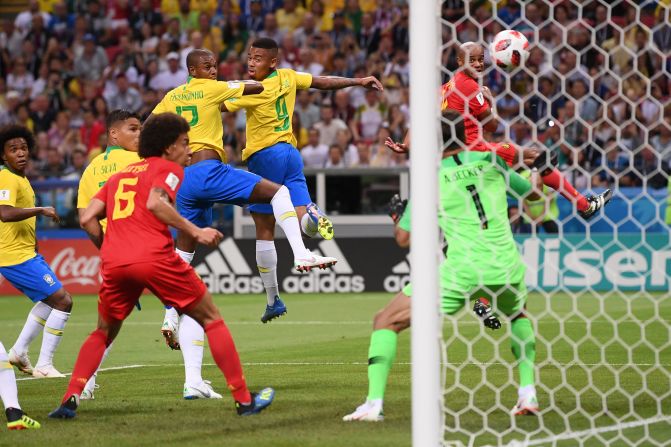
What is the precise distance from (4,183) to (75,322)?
508 centimetres

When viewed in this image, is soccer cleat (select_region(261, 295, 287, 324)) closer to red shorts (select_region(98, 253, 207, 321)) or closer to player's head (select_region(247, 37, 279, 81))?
player's head (select_region(247, 37, 279, 81))

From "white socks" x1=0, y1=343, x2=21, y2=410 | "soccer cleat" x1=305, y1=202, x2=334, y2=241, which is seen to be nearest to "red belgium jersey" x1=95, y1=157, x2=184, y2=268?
"white socks" x1=0, y1=343, x2=21, y2=410

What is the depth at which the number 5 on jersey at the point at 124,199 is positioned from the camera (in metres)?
6.79

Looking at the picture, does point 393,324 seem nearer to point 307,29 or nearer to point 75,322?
point 75,322

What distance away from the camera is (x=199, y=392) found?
26.5 feet

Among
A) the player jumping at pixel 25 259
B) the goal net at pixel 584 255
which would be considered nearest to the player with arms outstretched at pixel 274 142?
the goal net at pixel 584 255

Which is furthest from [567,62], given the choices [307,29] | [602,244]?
[307,29]

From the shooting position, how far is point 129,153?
866 cm

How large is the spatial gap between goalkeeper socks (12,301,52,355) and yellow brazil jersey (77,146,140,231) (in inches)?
76.9

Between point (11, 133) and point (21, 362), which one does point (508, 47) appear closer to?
point (11, 133)

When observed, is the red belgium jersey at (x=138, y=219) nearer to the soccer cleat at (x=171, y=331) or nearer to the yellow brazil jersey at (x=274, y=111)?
the soccer cleat at (x=171, y=331)

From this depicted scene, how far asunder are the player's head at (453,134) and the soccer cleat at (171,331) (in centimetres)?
293

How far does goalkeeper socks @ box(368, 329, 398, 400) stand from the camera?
6605mm

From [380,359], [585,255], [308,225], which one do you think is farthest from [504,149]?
[585,255]
